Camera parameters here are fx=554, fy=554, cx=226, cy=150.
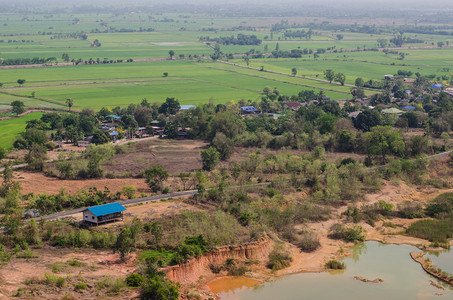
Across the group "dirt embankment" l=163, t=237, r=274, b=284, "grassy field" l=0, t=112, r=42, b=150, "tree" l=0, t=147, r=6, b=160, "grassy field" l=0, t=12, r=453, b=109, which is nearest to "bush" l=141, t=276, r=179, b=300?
"dirt embankment" l=163, t=237, r=274, b=284

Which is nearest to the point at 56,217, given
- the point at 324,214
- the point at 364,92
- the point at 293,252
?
the point at 293,252

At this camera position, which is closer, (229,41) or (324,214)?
(324,214)

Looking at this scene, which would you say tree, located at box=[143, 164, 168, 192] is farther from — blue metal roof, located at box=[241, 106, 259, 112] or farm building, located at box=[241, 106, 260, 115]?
blue metal roof, located at box=[241, 106, 259, 112]

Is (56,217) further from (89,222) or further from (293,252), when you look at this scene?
(293,252)

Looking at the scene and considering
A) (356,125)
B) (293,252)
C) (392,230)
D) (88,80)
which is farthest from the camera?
(88,80)

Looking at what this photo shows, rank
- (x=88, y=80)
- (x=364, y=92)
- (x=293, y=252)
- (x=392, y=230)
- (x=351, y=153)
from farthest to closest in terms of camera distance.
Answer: (x=88, y=80) < (x=364, y=92) < (x=351, y=153) < (x=392, y=230) < (x=293, y=252)

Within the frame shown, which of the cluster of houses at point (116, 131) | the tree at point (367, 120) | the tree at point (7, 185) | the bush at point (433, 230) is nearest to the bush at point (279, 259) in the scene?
the bush at point (433, 230)
